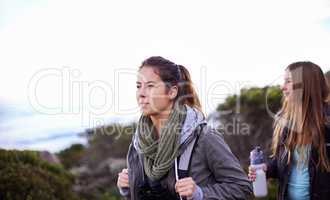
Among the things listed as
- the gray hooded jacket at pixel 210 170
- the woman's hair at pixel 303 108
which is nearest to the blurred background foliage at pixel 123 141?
the woman's hair at pixel 303 108

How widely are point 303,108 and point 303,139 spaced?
0.24 meters

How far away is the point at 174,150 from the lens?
2.88 metres

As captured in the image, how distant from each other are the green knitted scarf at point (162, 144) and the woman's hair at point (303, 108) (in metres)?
0.90

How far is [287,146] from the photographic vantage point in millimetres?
3508

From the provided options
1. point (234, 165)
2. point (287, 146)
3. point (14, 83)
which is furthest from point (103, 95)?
point (234, 165)

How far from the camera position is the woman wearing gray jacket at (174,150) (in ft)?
9.20

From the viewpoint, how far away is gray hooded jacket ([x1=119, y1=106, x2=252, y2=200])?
2787 millimetres

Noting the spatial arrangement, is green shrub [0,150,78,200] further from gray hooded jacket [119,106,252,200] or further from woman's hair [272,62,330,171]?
woman's hair [272,62,330,171]

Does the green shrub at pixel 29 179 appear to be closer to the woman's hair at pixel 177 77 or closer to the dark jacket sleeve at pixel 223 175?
the woman's hair at pixel 177 77

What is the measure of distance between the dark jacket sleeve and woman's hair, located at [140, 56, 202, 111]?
39cm

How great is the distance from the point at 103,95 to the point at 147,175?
3.59m

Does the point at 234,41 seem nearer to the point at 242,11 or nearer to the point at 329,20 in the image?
the point at 242,11

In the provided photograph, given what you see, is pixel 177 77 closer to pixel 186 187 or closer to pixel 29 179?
pixel 186 187

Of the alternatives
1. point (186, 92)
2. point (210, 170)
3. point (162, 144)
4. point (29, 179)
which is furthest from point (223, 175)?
point (29, 179)
